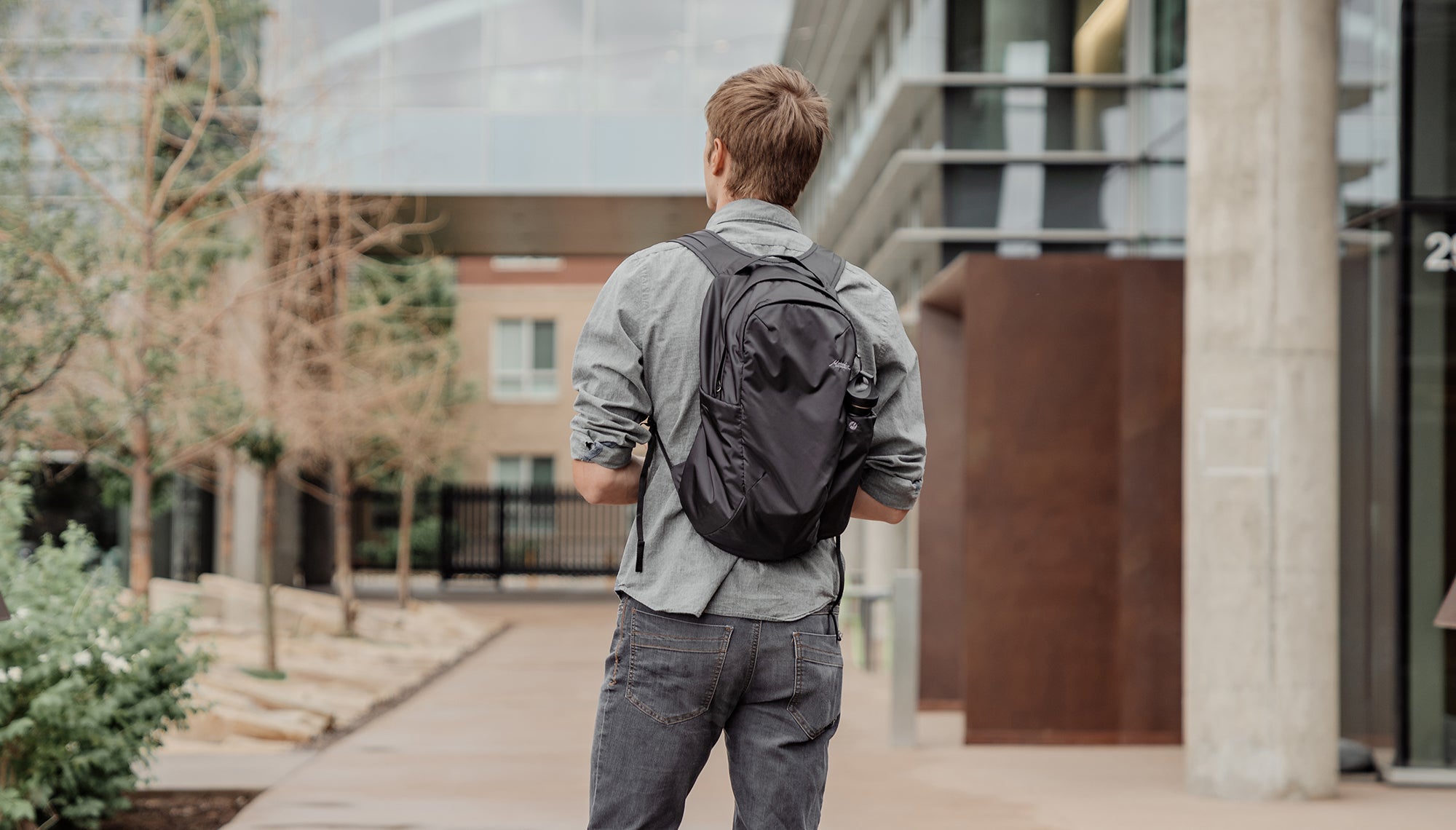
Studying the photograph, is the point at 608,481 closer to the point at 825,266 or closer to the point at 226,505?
the point at 825,266

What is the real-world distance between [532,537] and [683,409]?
26.1 meters

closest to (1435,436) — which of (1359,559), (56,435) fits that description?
(1359,559)

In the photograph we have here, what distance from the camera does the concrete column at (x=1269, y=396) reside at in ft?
21.7

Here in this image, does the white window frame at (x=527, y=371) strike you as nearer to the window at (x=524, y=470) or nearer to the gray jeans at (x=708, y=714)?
the window at (x=524, y=470)

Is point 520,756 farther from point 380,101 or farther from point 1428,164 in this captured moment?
point 380,101

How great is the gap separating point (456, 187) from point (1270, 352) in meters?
12.7

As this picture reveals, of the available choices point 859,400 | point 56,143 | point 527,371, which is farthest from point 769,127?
point 527,371

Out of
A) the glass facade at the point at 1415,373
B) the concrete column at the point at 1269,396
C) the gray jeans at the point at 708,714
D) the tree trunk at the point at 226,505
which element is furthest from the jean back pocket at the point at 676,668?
the tree trunk at the point at 226,505

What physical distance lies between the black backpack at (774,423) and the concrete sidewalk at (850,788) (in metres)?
4.41

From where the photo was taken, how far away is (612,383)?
2.03 m

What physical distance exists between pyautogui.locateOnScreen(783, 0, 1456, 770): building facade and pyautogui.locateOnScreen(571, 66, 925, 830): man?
517cm

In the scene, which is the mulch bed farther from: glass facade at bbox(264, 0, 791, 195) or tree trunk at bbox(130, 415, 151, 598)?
glass facade at bbox(264, 0, 791, 195)

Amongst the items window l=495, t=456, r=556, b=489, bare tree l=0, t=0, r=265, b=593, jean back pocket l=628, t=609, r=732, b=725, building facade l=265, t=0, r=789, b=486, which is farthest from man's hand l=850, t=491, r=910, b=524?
window l=495, t=456, r=556, b=489

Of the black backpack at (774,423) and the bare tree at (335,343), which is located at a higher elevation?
the bare tree at (335,343)
